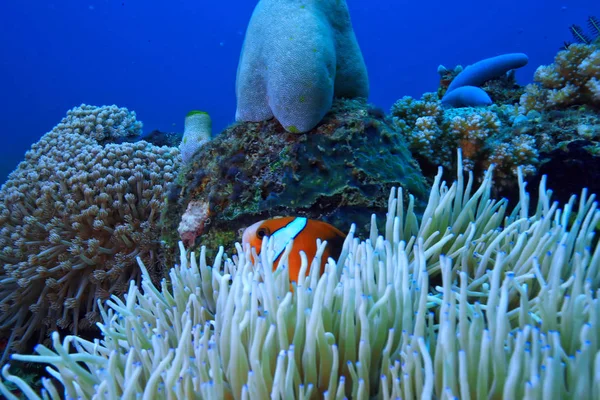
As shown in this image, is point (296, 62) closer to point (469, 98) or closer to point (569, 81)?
point (569, 81)

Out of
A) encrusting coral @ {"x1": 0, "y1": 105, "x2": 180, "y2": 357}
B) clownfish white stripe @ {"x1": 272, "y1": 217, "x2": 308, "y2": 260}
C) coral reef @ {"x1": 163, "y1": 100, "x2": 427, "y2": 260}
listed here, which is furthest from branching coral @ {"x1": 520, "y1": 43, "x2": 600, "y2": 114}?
encrusting coral @ {"x1": 0, "y1": 105, "x2": 180, "y2": 357}

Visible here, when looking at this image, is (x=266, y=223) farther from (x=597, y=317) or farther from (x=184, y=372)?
(x=597, y=317)

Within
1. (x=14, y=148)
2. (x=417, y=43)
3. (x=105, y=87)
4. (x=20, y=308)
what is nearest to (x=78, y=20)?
(x=105, y=87)

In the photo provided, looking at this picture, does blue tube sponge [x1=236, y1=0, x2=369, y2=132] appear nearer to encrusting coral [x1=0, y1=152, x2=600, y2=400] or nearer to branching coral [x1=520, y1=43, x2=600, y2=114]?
encrusting coral [x1=0, y1=152, x2=600, y2=400]

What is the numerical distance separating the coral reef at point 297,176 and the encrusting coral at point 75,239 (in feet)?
3.41

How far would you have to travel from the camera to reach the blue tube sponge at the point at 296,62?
7.75ft

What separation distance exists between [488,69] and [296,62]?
4.17m

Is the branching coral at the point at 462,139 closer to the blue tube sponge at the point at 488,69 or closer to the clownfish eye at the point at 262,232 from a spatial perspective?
the clownfish eye at the point at 262,232

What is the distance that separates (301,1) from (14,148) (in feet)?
129

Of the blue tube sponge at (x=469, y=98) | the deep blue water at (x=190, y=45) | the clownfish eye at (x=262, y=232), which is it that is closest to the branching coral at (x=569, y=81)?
the blue tube sponge at (x=469, y=98)

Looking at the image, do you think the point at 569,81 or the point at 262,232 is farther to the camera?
the point at 569,81

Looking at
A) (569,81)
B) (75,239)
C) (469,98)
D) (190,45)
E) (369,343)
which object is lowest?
(369,343)

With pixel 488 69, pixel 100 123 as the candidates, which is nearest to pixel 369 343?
pixel 100 123

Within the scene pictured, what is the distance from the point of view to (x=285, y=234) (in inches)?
63.9
